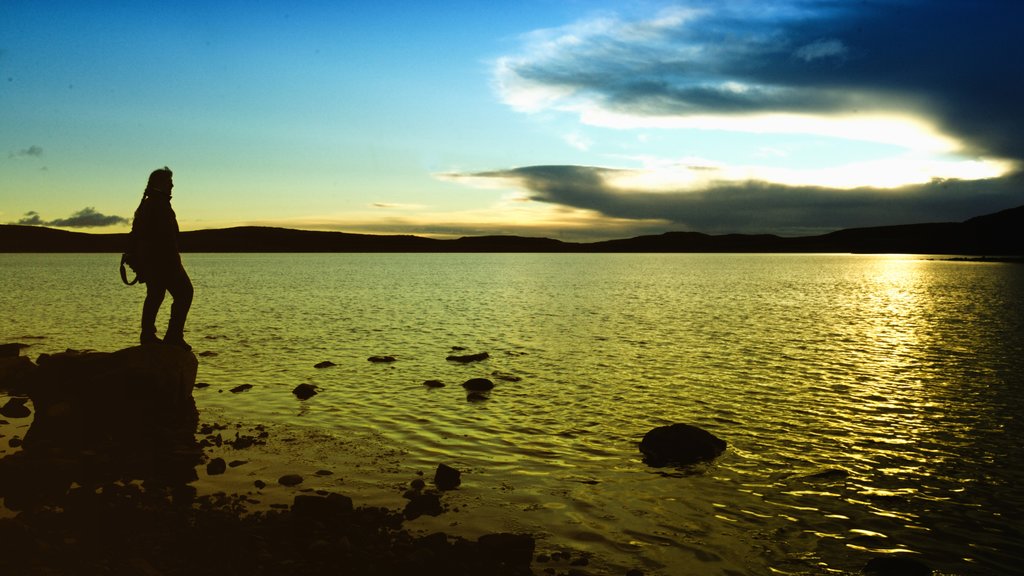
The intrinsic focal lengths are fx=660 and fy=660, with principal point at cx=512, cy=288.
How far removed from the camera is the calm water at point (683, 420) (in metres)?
11.0

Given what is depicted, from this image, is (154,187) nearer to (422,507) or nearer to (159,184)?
(159,184)

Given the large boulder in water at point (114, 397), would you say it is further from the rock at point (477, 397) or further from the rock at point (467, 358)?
the rock at point (467, 358)

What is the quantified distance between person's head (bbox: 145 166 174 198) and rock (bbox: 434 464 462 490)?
10605 mm

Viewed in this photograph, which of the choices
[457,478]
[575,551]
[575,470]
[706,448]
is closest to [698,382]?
[706,448]

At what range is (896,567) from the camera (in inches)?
378

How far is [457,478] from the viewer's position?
43.0 ft

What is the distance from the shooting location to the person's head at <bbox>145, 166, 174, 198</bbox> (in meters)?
17.1

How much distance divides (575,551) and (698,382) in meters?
16.0

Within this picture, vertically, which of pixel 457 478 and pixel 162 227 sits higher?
pixel 162 227

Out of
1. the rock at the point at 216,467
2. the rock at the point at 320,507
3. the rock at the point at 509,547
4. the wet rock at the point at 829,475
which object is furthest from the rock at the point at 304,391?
the wet rock at the point at 829,475

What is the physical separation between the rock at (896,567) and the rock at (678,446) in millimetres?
5212

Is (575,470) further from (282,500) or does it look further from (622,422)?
(282,500)

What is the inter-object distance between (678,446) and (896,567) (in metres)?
5.79


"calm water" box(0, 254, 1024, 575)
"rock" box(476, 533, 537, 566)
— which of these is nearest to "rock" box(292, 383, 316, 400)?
"calm water" box(0, 254, 1024, 575)
